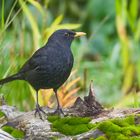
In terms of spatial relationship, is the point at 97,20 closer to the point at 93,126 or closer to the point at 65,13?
the point at 65,13

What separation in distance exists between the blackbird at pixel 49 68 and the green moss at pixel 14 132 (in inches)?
13.4

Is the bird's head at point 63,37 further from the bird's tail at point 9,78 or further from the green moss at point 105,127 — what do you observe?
the green moss at point 105,127

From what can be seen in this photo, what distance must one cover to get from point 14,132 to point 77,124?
0.44 metres

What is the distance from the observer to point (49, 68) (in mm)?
6098

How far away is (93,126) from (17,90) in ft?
5.57

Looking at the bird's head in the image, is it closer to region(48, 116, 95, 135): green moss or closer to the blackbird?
the blackbird

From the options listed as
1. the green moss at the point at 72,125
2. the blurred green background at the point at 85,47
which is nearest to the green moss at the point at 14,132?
the green moss at the point at 72,125

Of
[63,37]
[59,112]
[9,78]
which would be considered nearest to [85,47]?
[63,37]

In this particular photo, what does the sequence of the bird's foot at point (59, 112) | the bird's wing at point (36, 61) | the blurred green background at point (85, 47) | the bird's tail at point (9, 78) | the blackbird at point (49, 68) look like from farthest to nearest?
the blurred green background at point (85, 47) < the bird's tail at point (9, 78) < the bird's wing at point (36, 61) < the blackbird at point (49, 68) < the bird's foot at point (59, 112)

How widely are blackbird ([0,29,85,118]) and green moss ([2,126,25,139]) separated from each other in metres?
0.34

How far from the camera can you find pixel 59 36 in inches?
258

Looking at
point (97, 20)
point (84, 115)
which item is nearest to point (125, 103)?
point (84, 115)

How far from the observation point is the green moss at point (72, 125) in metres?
5.38

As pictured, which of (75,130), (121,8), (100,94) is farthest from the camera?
(100,94)
